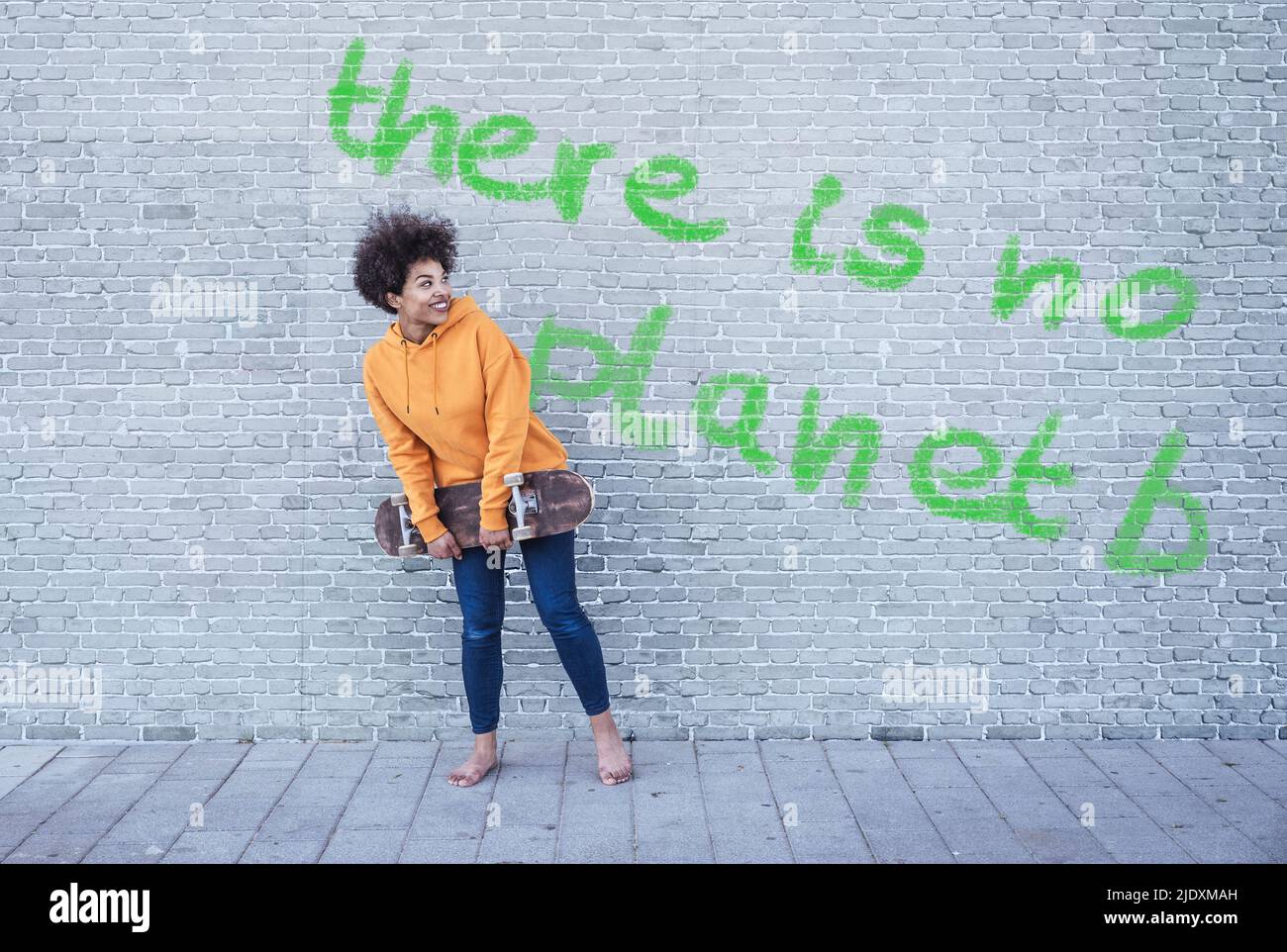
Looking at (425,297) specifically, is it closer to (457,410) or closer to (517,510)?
(457,410)

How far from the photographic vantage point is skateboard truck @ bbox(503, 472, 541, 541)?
4414 mm

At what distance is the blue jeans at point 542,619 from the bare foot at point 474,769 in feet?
0.30

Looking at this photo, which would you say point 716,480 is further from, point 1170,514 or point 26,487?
point 26,487

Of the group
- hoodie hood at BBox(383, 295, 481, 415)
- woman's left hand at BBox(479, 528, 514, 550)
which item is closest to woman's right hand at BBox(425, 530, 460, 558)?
woman's left hand at BBox(479, 528, 514, 550)

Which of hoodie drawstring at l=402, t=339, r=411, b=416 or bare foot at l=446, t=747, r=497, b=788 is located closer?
hoodie drawstring at l=402, t=339, r=411, b=416

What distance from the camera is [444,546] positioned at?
457cm

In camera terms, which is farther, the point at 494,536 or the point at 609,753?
the point at 609,753

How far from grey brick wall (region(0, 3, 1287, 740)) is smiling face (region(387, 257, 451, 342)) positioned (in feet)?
1.92

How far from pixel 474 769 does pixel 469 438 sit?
1.33 m

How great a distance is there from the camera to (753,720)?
5.17m

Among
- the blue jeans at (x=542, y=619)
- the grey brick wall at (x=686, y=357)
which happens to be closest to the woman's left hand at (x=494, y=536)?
the blue jeans at (x=542, y=619)

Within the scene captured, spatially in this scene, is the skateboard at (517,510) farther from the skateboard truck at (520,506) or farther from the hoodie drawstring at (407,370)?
the hoodie drawstring at (407,370)

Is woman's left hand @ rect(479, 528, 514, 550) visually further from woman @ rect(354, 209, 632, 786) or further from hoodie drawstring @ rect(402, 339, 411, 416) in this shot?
hoodie drawstring @ rect(402, 339, 411, 416)

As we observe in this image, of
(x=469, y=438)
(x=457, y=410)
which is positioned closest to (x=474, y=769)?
(x=469, y=438)
